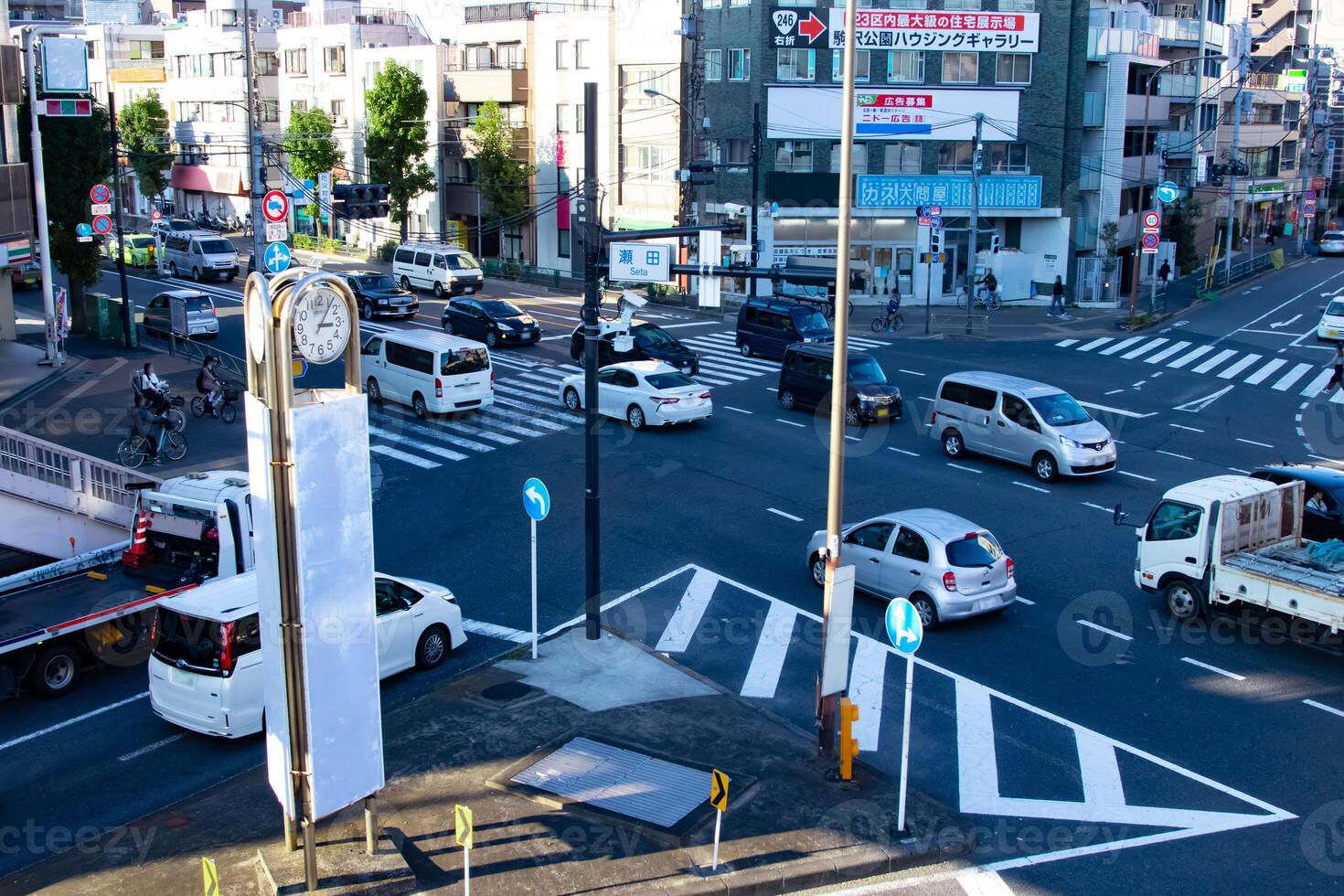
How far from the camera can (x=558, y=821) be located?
1230 centimetres

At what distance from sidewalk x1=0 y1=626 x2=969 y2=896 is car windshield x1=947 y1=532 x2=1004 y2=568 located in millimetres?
4243

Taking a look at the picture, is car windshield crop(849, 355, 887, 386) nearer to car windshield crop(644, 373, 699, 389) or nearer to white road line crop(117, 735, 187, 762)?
car windshield crop(644, 373, 699, 389)

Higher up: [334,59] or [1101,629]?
[334,59]

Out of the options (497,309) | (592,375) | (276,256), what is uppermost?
(276,256)

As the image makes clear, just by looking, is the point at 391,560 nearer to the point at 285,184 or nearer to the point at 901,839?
the point at 901,839

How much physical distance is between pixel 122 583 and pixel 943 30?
43402 millimetres

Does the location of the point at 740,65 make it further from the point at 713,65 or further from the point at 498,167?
the point at 498,167

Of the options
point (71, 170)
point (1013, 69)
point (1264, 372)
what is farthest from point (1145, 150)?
point (71, 170)

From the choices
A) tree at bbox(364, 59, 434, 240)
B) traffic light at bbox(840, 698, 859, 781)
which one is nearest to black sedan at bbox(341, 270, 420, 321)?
tree at bbox(364, 59, 434, 240)

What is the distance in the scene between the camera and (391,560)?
2091cm

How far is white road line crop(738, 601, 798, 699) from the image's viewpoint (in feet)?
53.0

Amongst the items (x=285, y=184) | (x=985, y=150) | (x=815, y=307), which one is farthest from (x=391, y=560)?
(x=285, y=184)

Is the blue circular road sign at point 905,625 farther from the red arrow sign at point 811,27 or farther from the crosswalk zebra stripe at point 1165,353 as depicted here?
the red arrow sign at point 811,27

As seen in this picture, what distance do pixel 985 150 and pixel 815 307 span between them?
60.3 ft
